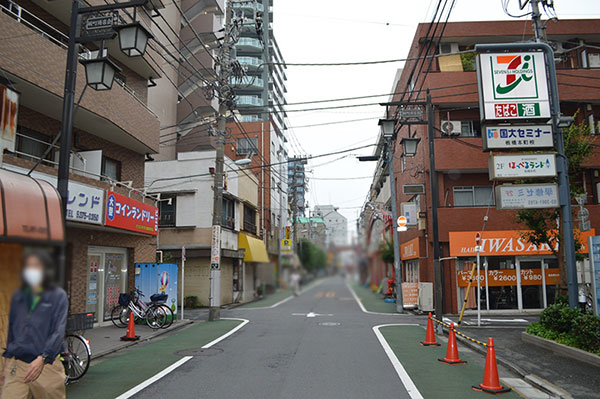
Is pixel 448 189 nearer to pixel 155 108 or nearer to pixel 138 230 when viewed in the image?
pixel 138 230

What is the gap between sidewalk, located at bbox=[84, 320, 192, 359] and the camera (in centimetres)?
1091

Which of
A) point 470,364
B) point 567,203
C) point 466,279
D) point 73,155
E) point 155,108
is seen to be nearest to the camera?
point 470,364

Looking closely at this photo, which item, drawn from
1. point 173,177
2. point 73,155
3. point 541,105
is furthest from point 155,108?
point 541,105

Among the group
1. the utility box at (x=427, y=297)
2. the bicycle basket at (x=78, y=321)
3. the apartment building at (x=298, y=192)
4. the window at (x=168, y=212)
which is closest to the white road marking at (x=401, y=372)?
the bicycle basket at (x=78, y=321)

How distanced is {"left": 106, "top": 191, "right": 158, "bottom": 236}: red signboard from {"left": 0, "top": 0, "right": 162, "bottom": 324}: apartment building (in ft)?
0.10

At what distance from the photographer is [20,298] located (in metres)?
2.86

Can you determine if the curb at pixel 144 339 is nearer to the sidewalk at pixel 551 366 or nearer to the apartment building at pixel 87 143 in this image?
the apartment building at pixel 87 143

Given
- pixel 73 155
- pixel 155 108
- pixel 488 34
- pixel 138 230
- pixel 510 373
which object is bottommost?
pixel 510 373

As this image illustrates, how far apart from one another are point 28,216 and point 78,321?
224 inches

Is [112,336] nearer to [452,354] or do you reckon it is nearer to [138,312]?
[138,312]

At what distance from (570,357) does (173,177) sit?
21.3m

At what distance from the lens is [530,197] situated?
440 inches

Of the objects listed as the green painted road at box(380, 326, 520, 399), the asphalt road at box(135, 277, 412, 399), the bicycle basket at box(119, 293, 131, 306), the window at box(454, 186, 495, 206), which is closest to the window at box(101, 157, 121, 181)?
the bicycle basket at box(119, 293, 131, 306)

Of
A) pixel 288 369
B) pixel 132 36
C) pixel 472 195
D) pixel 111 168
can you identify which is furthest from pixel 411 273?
pixel 132 36
